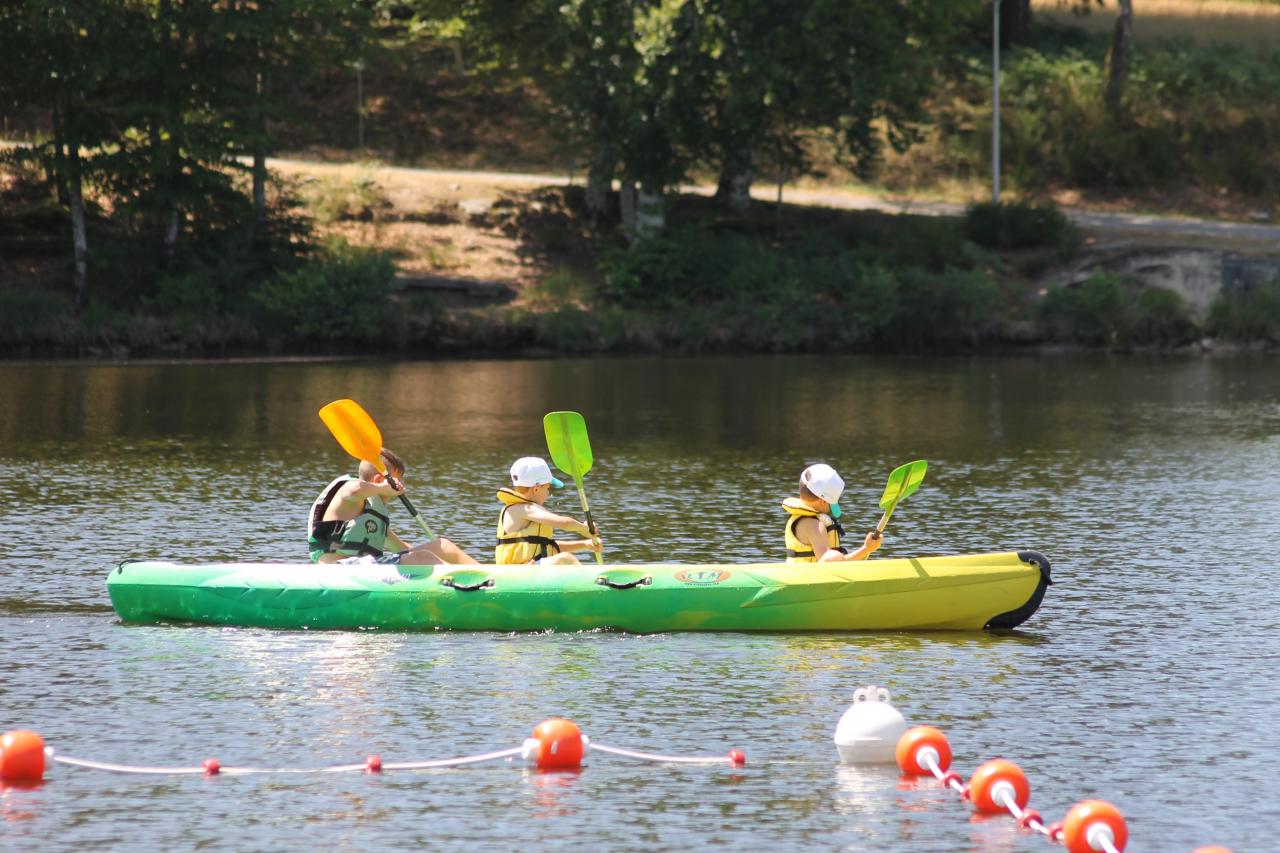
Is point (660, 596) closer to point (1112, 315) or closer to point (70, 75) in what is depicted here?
point (70, 75)

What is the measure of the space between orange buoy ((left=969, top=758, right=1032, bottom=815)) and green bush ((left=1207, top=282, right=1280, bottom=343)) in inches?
1302

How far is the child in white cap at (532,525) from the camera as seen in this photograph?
13.9m

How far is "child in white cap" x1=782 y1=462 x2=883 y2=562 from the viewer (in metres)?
→ 13.8

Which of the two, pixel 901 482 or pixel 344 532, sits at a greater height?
pixel 901 482

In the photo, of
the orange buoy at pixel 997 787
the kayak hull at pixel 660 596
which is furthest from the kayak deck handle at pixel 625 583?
the orange buoy at pixel 997 787

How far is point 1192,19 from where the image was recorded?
62.5 metres

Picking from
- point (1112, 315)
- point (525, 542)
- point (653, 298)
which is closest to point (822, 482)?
point (525, 542)

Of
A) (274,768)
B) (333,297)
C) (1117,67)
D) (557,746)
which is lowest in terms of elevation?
(274,768)

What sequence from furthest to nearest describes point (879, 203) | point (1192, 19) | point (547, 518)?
point (1192, 19), point (879, 203), point (547, 518)

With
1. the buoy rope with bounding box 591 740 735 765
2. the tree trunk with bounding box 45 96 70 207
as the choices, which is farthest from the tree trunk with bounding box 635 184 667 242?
the buoy rope with bounding box 591 740 735 765

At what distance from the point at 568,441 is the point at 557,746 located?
5.32m

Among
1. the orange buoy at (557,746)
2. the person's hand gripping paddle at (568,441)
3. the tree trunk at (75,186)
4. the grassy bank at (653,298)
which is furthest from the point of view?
the grassy bank at (653,298)

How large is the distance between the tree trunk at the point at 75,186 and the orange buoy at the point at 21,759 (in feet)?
96.7

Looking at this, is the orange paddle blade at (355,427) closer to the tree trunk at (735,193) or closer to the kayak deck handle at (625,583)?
the kayak deck handle at (625,583)
